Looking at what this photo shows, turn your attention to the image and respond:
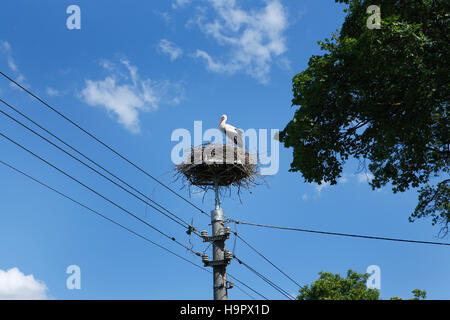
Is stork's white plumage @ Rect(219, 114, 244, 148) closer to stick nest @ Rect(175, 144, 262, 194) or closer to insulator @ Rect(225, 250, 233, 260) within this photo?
stick nest @ Rect(175, 144, 262, 194)

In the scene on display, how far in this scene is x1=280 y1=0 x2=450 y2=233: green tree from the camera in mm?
9438

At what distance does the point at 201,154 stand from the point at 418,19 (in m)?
8.60

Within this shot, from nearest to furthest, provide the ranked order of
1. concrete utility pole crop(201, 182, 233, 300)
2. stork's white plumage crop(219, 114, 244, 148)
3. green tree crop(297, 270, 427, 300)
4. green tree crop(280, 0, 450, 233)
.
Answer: green tree crop(280, 0, 450, 233)
concrete utility pole crop(201, 182, 233, 300)
stork's white plumage crop(219, 114, 244, 148)
green tree crop(297, 270, 427, 300)

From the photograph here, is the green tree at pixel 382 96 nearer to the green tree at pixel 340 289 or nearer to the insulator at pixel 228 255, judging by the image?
the insulator at pixel 228 255

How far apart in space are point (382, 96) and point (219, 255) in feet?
23.0

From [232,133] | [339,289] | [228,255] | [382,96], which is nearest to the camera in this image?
[382,96]

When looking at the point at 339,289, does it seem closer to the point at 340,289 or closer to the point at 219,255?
the point at 340,289

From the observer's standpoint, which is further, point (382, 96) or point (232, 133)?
point (232, 133)

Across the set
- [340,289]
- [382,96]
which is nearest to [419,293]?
[340,289]

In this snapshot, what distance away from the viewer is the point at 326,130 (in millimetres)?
11391

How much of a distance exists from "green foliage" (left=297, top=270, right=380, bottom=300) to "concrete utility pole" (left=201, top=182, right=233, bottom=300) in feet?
55.9

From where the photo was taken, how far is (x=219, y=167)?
1584 centimetres

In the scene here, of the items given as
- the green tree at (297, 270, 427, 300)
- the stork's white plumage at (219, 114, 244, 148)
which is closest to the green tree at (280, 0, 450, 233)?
the stork's white plumage at (219, 114, 244, 148)
